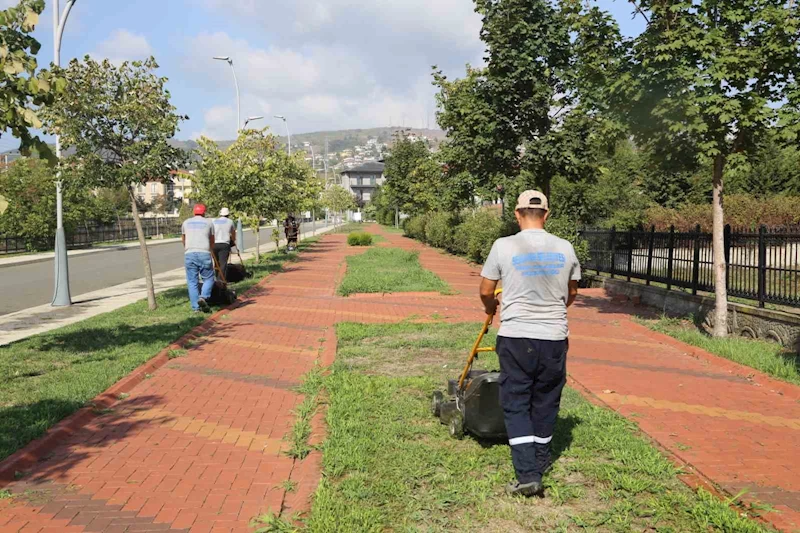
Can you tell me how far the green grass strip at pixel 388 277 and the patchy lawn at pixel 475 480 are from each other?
831cm

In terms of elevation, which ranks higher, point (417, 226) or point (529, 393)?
point (417, 226)

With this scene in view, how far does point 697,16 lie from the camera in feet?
27.7

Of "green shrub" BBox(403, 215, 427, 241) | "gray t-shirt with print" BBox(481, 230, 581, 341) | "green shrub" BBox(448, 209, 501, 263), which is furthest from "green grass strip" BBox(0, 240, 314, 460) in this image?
"green shrub" BBox(403, 215, 427, 241)

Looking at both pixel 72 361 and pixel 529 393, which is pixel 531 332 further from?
pixel 72 361

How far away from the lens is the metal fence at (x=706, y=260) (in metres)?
8.55

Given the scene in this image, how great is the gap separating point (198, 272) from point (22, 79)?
6.45 meters

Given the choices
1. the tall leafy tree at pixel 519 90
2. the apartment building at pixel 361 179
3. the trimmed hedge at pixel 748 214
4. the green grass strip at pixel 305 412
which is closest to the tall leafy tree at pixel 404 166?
the trimmed hedge at pixel 748 214

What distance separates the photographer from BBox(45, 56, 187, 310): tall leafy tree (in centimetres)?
1047

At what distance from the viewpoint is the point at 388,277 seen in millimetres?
16766

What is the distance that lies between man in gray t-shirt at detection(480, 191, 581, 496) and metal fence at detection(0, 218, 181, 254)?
34.4 meters

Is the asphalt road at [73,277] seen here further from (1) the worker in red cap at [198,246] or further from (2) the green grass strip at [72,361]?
(1) the worker in red cap at [198,246]

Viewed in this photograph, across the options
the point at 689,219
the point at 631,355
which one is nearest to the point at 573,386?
the point at 631,355

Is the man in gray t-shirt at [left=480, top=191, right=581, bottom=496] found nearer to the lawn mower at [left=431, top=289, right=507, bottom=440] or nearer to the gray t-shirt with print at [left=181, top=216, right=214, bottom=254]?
the lawn mower at [left=431, top=289, right=507, bottom=440]

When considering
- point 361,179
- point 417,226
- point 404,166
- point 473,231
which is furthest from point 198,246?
point 361,179
